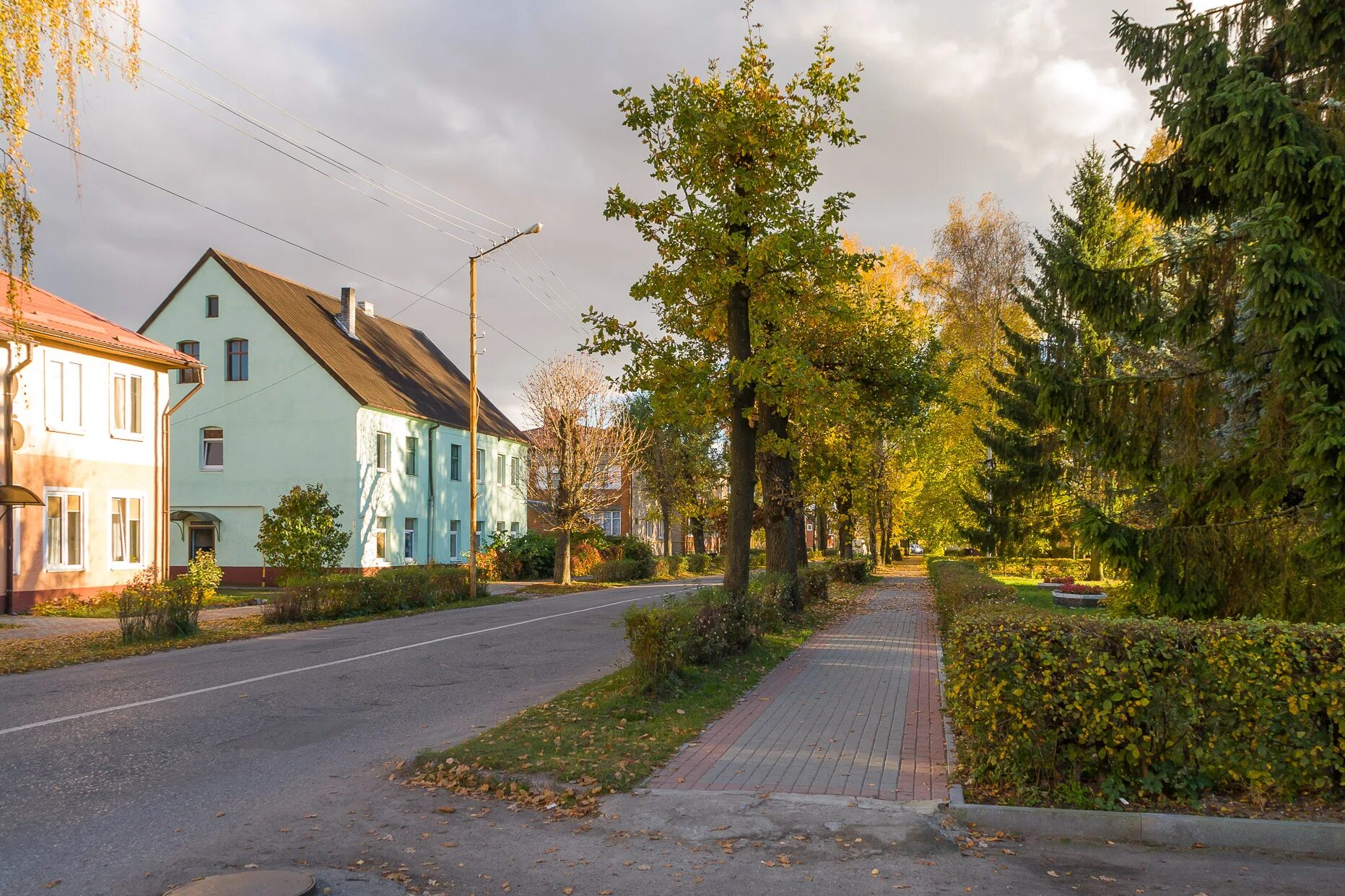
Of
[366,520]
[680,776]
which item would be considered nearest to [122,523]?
[366,520]

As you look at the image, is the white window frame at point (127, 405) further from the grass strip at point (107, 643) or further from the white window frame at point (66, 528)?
the grass strip at point (107, 643)

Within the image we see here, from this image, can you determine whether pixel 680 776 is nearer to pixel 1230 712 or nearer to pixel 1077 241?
pixel 1230 712

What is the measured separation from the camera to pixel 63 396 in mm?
23016

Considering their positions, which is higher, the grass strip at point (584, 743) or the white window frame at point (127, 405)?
the white window frame at point (127, 405)

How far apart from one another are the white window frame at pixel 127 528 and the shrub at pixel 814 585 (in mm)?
17069

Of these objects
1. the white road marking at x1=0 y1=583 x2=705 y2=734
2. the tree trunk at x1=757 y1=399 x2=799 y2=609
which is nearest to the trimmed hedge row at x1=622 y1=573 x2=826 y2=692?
the tree trunk at x1=757 y1=399 x2=799 y2=609

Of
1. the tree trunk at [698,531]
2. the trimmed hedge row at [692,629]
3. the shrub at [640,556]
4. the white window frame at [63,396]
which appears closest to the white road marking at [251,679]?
the trimmed hedge row at [692,629]

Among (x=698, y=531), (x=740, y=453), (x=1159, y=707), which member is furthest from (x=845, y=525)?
(x=1159, y=707)

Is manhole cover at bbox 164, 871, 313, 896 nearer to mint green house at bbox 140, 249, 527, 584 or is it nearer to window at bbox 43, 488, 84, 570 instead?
window at bbox 43, 488, 84, 570

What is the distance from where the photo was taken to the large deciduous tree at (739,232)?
14203 millimetres

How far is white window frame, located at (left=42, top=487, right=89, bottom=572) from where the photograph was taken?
22.4 metres

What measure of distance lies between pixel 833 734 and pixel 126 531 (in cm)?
2243

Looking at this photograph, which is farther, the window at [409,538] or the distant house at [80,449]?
the window at [409,538]

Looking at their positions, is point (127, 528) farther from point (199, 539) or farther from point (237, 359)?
point (237, 359)
